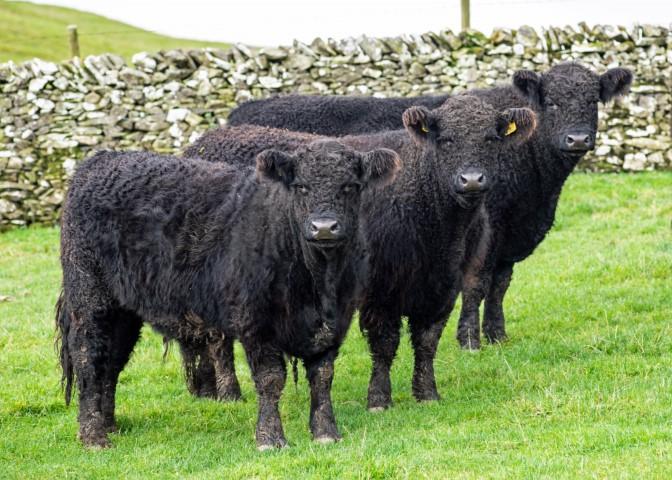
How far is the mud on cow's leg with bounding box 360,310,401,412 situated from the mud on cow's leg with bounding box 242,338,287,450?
1.22 meters

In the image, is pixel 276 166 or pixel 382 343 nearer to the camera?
pixel 276 166

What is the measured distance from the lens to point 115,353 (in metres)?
8.11

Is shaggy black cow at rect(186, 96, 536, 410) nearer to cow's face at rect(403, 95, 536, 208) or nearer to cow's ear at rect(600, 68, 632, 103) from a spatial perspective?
cow's face at rect(403, 95, 536, 208)

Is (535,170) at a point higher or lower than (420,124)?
lower

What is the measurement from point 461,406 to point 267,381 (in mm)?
1595

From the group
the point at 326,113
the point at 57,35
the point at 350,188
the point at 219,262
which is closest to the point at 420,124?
the point at 350,188

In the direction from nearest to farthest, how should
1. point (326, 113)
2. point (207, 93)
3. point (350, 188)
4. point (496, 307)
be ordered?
point (350, 188) < point (496, 307) < point (326, 113) < point (207, 93)

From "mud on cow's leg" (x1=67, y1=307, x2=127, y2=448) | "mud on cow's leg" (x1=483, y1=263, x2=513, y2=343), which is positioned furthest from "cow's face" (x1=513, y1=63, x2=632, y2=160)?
"mud on cow's leg" (x1=67, y1=307, x2=127, y2=448)

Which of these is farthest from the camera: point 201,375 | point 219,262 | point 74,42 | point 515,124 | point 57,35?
point 57,35

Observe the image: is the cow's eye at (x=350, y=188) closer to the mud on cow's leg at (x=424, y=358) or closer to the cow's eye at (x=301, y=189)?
the cow's eye at (x=301, y=189)

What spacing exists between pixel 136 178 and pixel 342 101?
519cm

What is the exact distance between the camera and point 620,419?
6.80 meters

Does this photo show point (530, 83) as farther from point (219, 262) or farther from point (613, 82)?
point (219, 262)

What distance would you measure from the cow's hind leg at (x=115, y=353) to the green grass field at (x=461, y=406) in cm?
21
